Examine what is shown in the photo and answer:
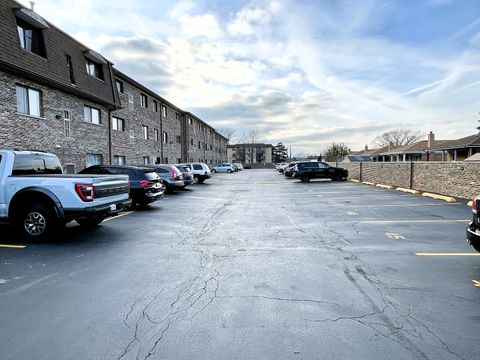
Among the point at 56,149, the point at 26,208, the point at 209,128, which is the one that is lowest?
the point at 26,208

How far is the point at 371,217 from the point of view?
939 cm

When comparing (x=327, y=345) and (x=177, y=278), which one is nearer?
(x=327, y=345)

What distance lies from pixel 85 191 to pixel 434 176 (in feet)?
51.4

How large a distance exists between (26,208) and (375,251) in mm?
7454

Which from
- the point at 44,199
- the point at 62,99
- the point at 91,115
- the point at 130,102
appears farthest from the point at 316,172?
the point at 44,199

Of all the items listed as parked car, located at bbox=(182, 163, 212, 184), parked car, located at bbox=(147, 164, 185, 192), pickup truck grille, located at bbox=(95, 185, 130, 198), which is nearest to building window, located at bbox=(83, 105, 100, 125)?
parked car, located at bbox=(147, 164, 185, 192)

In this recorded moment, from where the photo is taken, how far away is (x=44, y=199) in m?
6.65

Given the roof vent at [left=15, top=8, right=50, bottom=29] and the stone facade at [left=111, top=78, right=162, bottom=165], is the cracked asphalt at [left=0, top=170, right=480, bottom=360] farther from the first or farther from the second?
the stone facade at [left=111, top=78, right=162, bottom=165]

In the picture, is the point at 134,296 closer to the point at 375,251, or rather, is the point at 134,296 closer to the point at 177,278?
the point at 177,278

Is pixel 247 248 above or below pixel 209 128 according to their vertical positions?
below

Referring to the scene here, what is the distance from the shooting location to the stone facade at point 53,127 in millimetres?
12547

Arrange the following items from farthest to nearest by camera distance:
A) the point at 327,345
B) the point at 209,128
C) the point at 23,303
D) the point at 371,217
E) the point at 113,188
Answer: the point at 209,128 → the point at 371,217 → the point at 113,188 → the point at 23,303 → the point at 327,345

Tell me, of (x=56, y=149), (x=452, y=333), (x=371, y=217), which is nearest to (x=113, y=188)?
(x=452, y=333)

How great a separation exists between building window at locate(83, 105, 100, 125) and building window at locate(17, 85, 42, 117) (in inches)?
140
